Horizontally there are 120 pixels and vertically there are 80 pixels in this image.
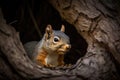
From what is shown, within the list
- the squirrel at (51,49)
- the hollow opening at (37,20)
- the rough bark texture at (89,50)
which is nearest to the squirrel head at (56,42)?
the squirrel at (51,49)

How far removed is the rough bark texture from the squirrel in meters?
0.24

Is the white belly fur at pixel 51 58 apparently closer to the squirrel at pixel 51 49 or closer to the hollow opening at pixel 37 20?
the squirrel at pixel 51 49

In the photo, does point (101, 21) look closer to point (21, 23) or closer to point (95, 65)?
point (95, 65)

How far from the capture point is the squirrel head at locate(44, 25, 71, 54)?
3148mm

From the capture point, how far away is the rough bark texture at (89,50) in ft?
9.13

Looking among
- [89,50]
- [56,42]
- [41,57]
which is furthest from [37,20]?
[89,50]

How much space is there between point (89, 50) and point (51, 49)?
0.45 metres

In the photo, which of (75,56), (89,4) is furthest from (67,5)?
(75,56)

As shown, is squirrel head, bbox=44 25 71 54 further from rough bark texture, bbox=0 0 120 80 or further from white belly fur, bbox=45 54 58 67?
rough bark texture, bbox=0 0 120 80

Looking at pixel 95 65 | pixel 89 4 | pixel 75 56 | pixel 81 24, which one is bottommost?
pixel 75 56

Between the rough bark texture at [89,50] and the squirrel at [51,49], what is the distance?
9.5 inches

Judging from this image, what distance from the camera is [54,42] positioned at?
322cm

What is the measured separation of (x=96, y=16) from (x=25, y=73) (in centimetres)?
98

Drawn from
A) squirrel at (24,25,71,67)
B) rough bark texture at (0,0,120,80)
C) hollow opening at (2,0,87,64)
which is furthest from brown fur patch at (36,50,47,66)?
hollow opening at (2,0,87,64)
